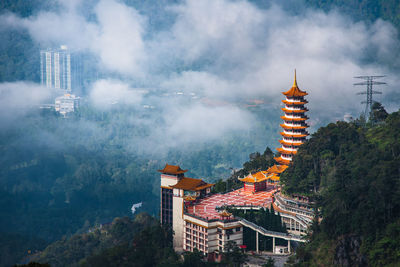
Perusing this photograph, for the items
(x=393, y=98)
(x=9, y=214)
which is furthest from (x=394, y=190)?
(x=393, y=98)

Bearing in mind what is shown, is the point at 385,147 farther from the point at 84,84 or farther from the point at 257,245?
Answer: the point at 84,84

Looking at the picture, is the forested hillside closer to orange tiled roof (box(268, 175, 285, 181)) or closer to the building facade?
orange tiled roof (box(268, 175, 285, 181))

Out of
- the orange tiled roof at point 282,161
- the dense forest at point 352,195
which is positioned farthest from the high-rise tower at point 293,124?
the dense forest at point 352,195

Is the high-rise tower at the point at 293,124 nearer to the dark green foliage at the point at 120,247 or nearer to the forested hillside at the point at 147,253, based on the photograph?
the dark green foliage at the point at 120,247

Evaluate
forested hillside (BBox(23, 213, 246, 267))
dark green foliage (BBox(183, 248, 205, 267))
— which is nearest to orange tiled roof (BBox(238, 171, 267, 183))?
forested hillside (BBox(23, 213, 246, 267))

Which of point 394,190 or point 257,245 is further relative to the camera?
point 257,245

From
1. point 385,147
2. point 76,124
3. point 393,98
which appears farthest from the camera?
point 76,124

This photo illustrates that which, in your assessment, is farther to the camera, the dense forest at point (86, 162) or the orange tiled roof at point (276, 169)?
the dense forest at point (86, 162)
